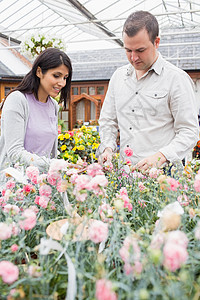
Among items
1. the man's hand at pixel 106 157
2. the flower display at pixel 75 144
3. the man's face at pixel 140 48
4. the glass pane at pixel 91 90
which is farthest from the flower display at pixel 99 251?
the glass pane at pixel 91 90

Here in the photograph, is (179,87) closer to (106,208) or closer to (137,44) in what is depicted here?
(137,44)

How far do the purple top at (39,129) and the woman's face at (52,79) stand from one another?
0.08 meters

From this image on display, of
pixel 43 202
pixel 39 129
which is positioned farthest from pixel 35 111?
pixel 43 202

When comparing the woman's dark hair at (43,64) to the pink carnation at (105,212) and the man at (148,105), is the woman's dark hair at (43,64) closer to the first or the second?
the man at (148,105)

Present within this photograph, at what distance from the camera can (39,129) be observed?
1.57 metres

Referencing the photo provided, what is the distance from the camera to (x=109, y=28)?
9.50 m

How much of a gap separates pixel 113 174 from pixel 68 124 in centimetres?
1004

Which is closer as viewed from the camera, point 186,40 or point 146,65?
point 146,65

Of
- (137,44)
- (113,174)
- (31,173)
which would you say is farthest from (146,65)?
(31,173)

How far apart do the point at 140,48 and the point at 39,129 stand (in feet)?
2.06

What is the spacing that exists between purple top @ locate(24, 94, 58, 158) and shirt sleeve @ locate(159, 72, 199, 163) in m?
0.63

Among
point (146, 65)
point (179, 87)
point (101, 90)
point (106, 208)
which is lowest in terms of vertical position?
point (106, 208)

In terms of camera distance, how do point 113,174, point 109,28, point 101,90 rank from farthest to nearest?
point 101,90
point 109,28
point 113,174

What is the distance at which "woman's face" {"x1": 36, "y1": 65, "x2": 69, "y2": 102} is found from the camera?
1573 millimetres
